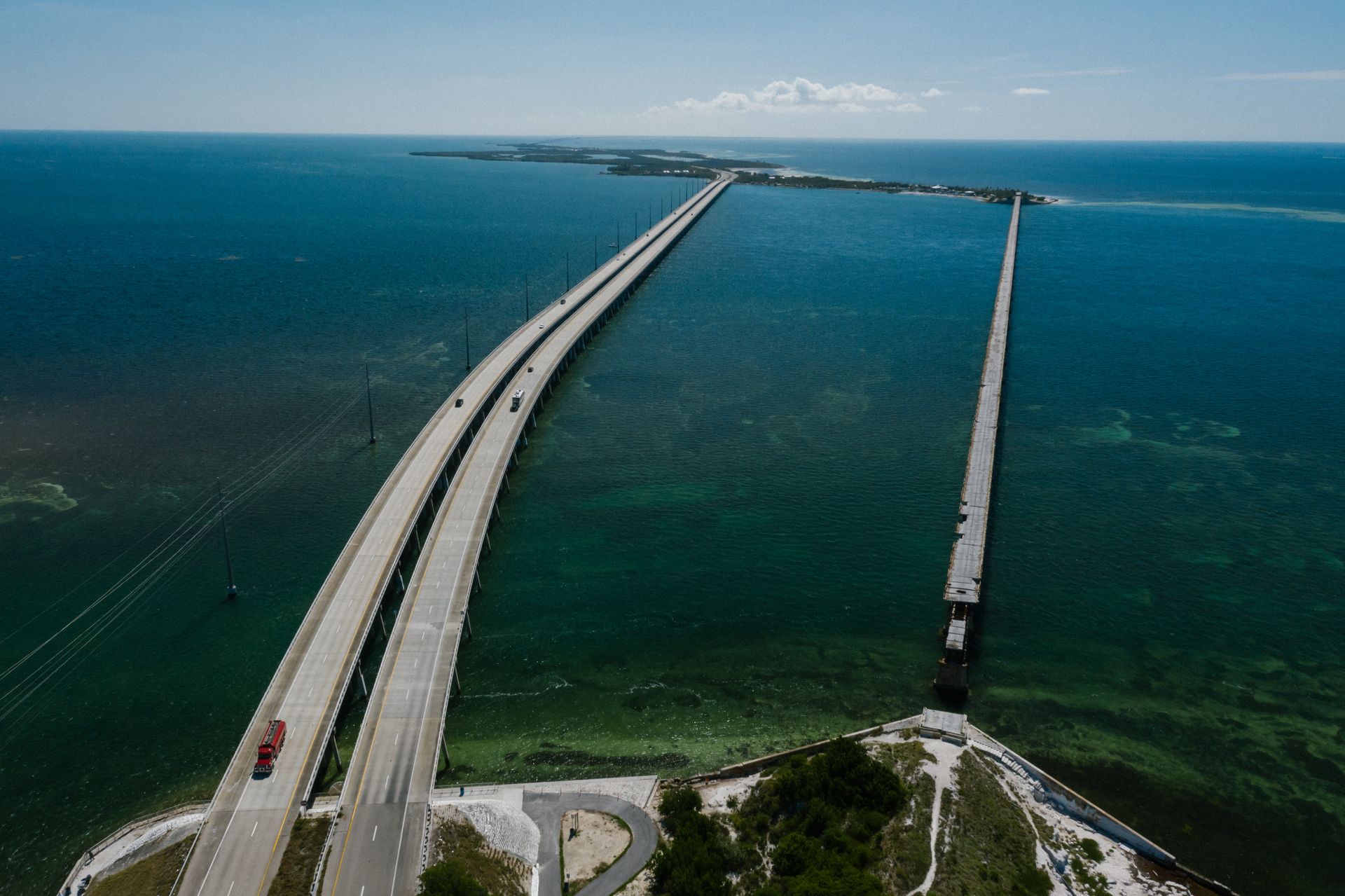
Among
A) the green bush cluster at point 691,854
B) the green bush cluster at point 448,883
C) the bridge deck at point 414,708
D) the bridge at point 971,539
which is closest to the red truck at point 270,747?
the bridge deck at point 414,708

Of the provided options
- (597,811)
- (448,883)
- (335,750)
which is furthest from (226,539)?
(448,883)

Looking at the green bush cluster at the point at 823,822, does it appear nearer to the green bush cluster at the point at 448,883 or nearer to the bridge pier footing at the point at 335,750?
the green bush cluster at the point at 448,883

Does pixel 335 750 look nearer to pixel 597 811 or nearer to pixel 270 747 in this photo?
pixel 270 747

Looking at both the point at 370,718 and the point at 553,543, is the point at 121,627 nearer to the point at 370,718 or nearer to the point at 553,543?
the point at 370,718

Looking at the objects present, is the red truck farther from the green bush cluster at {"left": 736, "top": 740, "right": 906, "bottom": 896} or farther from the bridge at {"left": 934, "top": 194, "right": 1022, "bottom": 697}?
the bridge at {"left": 934, "top": 194, "right": 1022, "bottom": 697}

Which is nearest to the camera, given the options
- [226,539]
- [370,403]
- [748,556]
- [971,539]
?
[226,539]

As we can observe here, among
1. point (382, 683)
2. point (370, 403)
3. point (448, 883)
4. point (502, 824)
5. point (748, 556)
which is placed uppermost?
point (370, 403)

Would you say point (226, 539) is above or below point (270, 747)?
above
